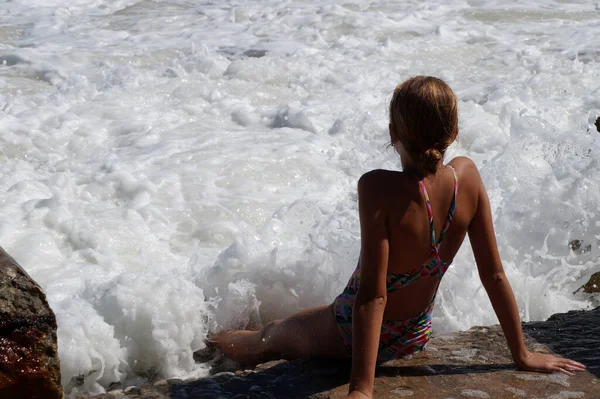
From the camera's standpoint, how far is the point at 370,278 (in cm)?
274

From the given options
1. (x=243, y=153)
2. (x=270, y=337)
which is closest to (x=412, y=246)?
(x=270, y=337)

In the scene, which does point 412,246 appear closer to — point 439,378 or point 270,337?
point 439,378

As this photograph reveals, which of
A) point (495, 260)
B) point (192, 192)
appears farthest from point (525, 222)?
point (192, 192)

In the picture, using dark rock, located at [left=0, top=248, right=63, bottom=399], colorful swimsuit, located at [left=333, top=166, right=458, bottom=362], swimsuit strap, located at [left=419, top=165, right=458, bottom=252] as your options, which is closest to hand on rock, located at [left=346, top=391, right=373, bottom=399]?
colorful swimsuit, located at [left=333, top=166, right=458, bottom=362]

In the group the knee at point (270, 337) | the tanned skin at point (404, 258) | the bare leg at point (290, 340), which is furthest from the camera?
the knee at point (270, 337)

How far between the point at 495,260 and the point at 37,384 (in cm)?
171

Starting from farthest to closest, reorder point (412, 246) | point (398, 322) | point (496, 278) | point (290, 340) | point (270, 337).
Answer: point (270, 337) < point (290, 340) < point (398, 322) < point (496, 278) < point (412, 246)

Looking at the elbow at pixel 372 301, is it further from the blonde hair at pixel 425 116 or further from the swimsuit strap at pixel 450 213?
the blonde hair at pixel 425 116

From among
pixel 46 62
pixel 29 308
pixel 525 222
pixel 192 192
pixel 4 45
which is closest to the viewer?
pixel 29 308

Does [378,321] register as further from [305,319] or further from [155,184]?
[155,184]

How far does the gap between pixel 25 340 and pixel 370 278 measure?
119cm

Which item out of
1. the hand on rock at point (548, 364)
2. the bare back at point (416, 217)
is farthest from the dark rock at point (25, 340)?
the hand on rock at point (548, 364)

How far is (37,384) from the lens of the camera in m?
2.72

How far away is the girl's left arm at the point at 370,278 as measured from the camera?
272 centimetres
